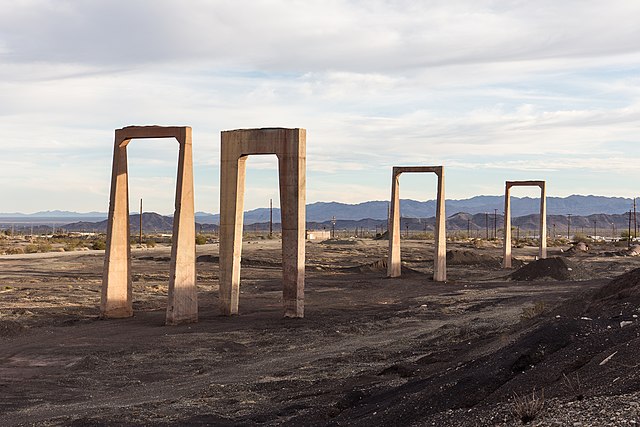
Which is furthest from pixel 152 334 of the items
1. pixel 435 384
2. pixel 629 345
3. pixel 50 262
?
pixel 50 262

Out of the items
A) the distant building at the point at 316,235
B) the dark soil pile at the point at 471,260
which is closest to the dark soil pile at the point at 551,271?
the dark soil pile at the point at 471,260

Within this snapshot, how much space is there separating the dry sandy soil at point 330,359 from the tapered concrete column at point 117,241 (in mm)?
694

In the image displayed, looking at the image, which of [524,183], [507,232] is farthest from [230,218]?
[524,183]

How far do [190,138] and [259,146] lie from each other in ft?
6.76

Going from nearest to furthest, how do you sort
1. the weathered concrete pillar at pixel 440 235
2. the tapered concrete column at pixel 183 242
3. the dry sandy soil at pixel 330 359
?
1. the dry sandy soil at pixel 330 359
2. the tapered concrete column at pixel 183 242
3. the weathered concrete pillar at pixel 440 235

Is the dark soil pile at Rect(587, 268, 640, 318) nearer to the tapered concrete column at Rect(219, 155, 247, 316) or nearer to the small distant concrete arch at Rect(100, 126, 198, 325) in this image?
the tapered concrete column at Rect(219, 155, 247, 316)

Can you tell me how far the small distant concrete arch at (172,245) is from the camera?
71.5 feet

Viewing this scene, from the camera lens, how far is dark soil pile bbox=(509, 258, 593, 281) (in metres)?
38.3

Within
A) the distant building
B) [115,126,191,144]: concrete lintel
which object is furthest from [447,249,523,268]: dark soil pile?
the distant building

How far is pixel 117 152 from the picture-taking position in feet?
75.2

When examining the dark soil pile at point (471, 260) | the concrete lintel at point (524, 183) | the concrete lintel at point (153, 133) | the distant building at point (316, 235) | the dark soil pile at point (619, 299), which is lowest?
the dark soil pile at point (471, 260)

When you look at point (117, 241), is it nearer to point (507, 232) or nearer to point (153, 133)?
point (153, 133)

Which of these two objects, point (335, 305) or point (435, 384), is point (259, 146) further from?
point (435, 384)

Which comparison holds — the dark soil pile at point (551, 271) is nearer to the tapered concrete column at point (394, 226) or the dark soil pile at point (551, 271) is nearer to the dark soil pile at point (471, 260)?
the tapered concrete column at point (394, 226)
